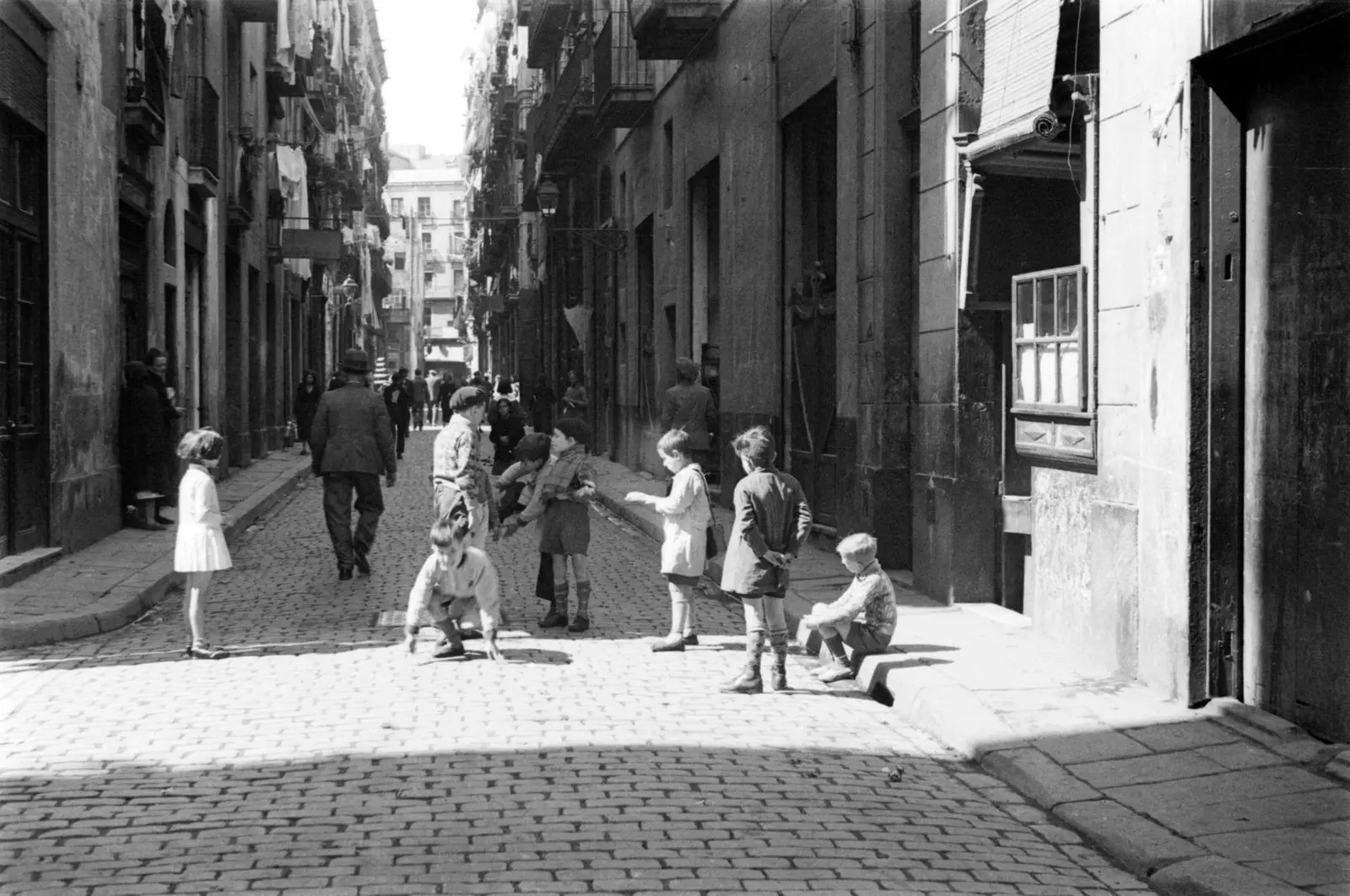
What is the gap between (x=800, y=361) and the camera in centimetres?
1481

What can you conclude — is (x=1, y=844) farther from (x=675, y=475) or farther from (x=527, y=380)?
(x=527, y=380)

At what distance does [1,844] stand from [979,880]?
311 cm

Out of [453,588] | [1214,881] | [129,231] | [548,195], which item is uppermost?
[548,195]

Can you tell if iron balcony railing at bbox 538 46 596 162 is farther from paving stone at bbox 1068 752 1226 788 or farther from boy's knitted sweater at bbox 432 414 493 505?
paving stone at bbox 1068 752 1226 788

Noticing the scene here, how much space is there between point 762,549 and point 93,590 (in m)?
5.25

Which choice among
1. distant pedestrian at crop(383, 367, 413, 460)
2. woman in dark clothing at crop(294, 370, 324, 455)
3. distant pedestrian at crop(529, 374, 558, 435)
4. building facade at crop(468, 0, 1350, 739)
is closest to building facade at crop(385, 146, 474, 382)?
distant pedestrian at crop(383, 367, 413, 460)

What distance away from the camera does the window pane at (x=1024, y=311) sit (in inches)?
349

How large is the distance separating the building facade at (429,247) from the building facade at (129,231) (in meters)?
69.3

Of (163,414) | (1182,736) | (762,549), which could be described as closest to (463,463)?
(762,549)

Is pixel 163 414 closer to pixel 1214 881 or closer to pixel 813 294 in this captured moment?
pixel 813 294

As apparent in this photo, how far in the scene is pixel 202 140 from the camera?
66.3 ft

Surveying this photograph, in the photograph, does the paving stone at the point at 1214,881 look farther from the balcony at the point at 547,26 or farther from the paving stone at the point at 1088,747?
the balcony at the point at 547,26

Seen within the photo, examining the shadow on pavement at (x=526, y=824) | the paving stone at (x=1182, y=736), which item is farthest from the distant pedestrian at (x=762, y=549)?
the paving stone at (x=1182, y=736)

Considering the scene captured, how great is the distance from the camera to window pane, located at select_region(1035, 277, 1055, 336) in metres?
8.50
